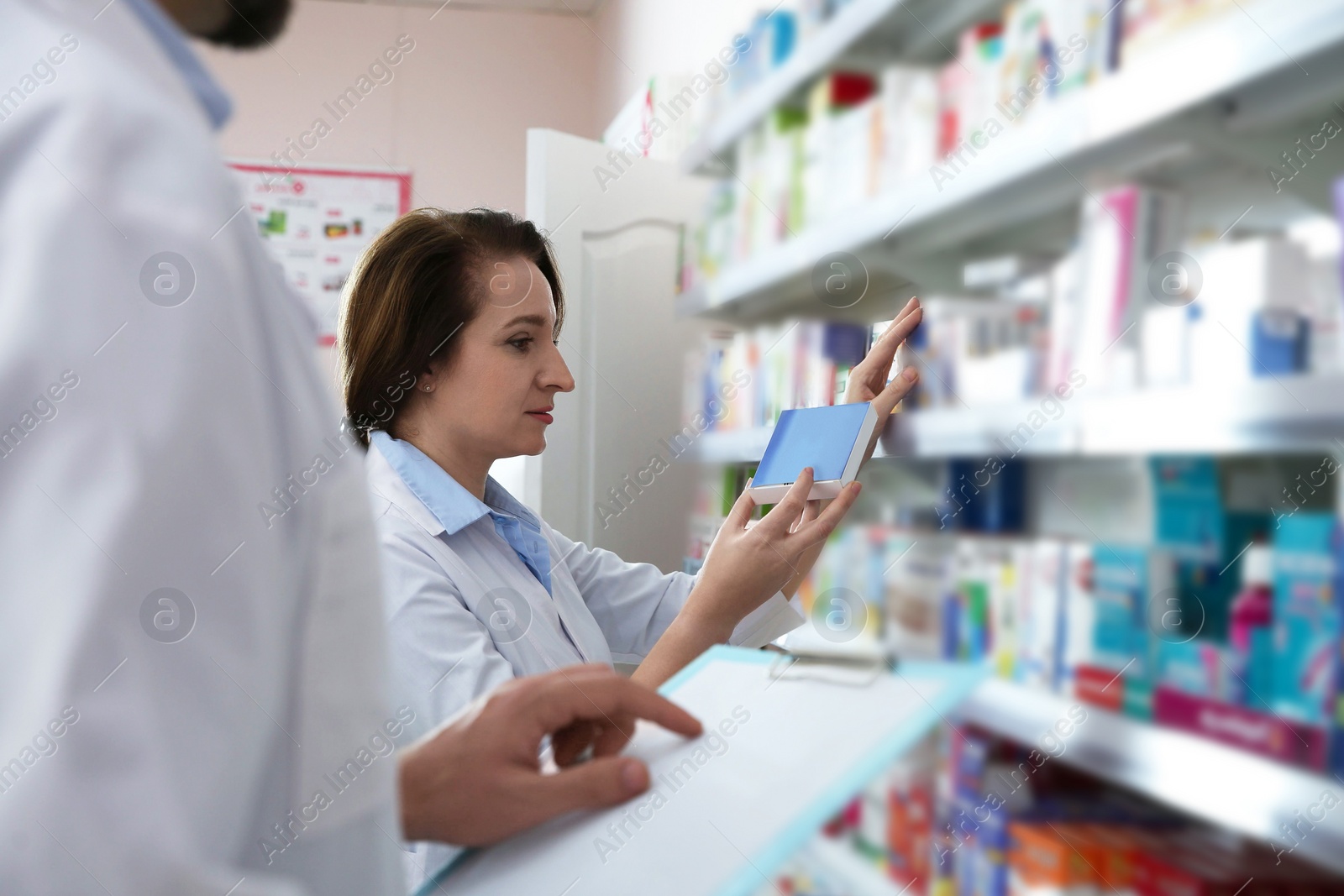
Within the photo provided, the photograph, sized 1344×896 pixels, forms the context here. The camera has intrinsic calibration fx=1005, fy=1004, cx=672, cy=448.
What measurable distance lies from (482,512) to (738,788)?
0.95 m

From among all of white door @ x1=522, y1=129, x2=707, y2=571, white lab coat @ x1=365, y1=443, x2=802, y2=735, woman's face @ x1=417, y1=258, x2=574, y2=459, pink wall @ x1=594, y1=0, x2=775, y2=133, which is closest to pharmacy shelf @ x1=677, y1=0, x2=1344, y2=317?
white lab coat @ x1=365, y1=443, x2=802, y2=735

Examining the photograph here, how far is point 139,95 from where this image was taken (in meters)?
0.38

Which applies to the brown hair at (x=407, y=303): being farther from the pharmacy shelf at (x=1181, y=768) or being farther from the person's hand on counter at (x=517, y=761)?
the pharmacy shelf at (x=1181, y=768)

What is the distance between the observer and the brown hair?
1.64m

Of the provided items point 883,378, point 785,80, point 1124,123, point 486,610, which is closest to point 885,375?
point 883,378

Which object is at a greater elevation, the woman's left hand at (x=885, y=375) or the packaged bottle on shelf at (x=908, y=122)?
the packaged bottle on shelf at (x=908, y=122)

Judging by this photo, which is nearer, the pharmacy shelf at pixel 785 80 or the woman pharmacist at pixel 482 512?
the pharmacy shelf at pixel 785 80

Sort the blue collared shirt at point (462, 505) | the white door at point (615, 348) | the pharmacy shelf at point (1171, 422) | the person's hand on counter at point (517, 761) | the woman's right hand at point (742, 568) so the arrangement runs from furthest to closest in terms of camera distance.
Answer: the white door at point (615, 348) < the blue collared shirt at point (462, 505) < the woman's right hand at point (742, 568) < the person's hand on counter at point (517, 761) < the pharmacy shelf at point (1171, 422)

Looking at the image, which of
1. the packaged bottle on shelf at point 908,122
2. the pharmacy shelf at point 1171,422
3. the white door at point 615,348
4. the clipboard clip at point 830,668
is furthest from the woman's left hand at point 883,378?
the white door at point 615,348

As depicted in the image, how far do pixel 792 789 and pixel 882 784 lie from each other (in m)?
0.06

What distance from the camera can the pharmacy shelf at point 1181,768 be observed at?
0.57 meters

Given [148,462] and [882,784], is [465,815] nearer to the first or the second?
[882,784]

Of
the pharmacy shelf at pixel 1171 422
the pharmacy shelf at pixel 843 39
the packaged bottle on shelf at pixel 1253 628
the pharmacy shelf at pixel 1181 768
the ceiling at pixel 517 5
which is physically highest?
the ceiling at pixel 517 5

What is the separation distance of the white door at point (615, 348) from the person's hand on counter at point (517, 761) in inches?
68.3
